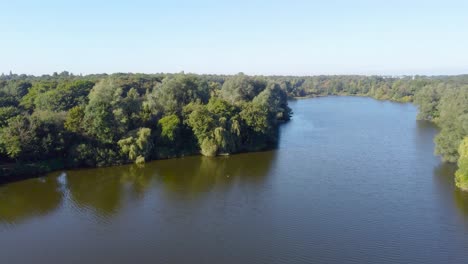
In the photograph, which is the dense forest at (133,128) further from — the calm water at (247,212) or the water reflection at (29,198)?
the water reflection at (29,198)

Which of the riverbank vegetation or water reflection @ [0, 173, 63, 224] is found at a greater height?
the riverbank vegetation

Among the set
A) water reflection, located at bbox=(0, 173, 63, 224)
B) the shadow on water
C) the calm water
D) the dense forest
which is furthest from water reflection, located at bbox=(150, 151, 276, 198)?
water reflection, located at bbox=(0, 173, 63, 224)

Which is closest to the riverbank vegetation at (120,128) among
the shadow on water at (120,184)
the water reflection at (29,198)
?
the shadow on water at (120,184)

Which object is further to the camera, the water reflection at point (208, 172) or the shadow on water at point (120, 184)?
the water reflection at point (208, 172)

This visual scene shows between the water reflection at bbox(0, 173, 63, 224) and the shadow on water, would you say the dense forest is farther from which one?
the water reflection at bbox(0, 173, 63, 224)

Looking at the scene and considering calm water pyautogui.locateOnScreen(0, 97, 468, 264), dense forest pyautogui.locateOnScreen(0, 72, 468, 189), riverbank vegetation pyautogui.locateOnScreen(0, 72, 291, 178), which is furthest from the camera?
riverbank vegetation pyautogui.locateOnScreen(0, 72, 291, 178)

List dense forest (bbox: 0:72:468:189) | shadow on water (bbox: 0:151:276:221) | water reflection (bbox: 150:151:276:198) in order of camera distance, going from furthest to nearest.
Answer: dense forest (bbox: 0:72:468:189)
water reflection (bbox: 150:151:276:198)
shadow on water (bbox: 0:151:276:221)
